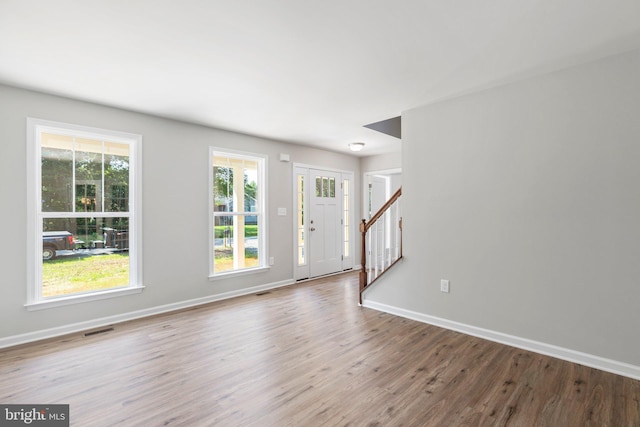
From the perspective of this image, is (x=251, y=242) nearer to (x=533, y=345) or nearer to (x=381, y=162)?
(x=381, y=162)

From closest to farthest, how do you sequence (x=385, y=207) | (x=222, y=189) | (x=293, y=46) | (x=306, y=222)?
(x=293, y=46) → (x=385, y=207) → (x=222, y=189) → (x=306, y=222)

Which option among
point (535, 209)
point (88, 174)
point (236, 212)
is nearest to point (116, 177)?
point (88, 174)

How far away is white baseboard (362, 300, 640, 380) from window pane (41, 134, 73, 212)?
384 cm

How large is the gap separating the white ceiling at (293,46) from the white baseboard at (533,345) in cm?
240

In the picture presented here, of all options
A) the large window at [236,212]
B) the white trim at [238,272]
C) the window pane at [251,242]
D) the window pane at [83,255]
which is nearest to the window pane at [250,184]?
the large window at [236,212]

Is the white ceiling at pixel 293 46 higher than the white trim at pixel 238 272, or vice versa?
the white ceiling at pixel 293 46

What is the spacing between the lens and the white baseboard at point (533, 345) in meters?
2.41

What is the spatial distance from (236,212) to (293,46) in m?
2.96

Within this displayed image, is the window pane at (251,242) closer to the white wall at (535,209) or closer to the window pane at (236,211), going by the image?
the window pane at (236,211)

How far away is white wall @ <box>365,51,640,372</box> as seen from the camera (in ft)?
7.97

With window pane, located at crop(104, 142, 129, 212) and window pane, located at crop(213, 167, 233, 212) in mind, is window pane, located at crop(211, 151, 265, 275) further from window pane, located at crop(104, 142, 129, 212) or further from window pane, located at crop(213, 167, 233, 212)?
window pane, located at crop(104, 142, 129, 212)

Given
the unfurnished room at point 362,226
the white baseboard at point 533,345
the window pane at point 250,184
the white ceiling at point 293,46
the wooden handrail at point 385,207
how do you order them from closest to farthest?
the white ceiling at point 293,46, the unfurnished room at point 362,226, the white baseboard at point 533,345, the wooden handrail at point 385,207, the window pane at point 250,184

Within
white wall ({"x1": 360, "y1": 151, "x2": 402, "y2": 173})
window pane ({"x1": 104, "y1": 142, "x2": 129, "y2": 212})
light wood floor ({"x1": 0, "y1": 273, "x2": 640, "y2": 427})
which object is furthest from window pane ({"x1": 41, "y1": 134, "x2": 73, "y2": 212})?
white wall ({"x1": 360, "y1": 151, "x2": 402, "y2": 173})

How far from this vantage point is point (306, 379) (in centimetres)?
234
